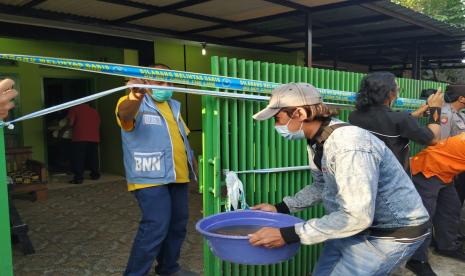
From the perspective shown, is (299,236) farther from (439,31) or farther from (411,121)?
(439,31)

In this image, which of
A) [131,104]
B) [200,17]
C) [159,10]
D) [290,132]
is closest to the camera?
[290,132]

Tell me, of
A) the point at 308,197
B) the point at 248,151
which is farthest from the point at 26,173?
the point at 308,197

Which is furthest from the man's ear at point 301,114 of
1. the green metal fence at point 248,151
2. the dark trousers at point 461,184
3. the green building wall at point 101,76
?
the green building wall at point 101,76

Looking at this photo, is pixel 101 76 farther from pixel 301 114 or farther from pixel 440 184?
pixel 301 114

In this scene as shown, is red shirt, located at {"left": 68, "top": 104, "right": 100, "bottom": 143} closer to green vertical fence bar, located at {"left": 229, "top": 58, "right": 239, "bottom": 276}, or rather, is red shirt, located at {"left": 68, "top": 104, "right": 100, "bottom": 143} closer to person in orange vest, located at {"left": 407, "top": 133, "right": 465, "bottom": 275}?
green vertical fence bar, located at {"left": 229, "top": 58, "right": 239, "bottom": 276}

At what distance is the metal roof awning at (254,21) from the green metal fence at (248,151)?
2.43 meters

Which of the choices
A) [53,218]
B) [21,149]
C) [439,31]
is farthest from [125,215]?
[439,31]

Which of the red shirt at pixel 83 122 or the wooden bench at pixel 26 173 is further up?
the red shirt at pixel 83 122

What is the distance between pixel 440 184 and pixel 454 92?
1.05 m

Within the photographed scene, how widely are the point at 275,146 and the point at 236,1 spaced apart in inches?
109

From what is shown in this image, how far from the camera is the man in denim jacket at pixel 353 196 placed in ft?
5.39

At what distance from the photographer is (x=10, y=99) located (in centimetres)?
182

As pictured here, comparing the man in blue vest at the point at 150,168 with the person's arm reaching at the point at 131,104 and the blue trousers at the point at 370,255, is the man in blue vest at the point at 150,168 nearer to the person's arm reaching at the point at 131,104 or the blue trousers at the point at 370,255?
the person's arm reaching at the point at 131,104

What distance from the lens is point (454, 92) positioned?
409 cm
